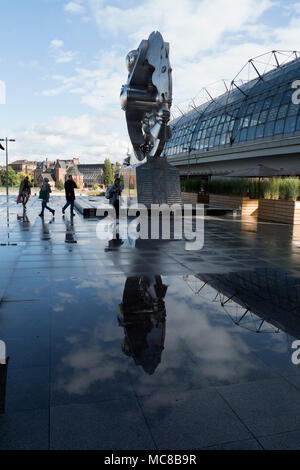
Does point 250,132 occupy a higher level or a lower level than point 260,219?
higher

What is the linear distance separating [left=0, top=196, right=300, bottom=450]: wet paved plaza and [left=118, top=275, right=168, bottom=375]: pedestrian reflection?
0.05 ft

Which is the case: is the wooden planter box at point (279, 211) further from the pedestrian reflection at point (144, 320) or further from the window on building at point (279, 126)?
the window on building at point (279, 126)

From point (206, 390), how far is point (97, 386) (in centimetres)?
87

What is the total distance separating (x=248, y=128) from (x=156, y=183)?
24.2 m

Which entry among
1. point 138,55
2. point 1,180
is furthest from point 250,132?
point 1,180

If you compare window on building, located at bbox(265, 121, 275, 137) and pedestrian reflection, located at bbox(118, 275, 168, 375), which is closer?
pedestrian reflection, located at bbox(118, 275, 168, 375)

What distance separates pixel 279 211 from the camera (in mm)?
16344

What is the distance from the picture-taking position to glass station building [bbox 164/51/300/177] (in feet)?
Result: 105

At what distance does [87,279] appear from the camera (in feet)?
19.9

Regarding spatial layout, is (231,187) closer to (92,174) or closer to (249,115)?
(249,115)

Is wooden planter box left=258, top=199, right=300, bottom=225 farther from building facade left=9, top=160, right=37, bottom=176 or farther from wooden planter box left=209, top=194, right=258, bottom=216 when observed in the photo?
building facade left=9, top=160, right=37, bottom=176

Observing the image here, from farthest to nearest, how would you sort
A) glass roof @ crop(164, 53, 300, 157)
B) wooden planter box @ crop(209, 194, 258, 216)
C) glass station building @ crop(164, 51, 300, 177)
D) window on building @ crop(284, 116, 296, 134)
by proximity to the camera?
glass roof @ crop(164, 53, 300, 157), glass station building @ crop(164, 51, 300, 177), window on building @ crop(284, 116, 296, 134), wooden planter box @ crop(209, 194, 258, 216)

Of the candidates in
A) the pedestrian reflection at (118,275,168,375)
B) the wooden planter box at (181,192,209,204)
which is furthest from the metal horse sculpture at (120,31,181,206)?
the pedestrian reflection at (118,275,168,375)

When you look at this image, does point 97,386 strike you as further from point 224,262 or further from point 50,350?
point 224,262
